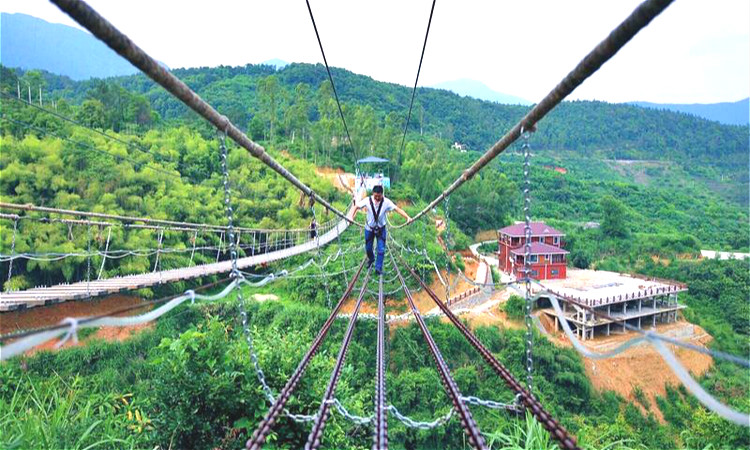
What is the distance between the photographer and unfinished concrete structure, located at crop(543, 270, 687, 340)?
14.7 meters

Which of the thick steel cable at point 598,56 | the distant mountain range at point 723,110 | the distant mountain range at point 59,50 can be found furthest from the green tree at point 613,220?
the distant mountain range at point 723,110

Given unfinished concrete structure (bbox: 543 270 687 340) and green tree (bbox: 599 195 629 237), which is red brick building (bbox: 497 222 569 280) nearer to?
unfinished concrete structure (bbox: 543 270 687 340)

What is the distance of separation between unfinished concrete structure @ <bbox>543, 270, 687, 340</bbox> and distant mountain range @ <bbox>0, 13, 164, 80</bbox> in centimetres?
9080

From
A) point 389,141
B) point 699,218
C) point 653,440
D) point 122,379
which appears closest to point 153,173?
point 122,379

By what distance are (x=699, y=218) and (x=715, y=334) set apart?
1935cm

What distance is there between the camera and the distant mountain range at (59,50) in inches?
3440

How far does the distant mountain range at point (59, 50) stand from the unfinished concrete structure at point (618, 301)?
90.8 meters

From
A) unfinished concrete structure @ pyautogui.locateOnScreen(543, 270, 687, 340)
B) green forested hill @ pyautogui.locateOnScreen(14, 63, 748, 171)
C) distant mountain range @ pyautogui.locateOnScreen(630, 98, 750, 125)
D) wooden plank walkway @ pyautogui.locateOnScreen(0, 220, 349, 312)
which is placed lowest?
unfinished concrete structure @ pyautogui.locateOnScreen(543, 270, 687, 340)

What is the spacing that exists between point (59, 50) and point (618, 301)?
122346 mm

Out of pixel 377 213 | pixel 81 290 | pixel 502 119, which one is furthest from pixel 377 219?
pixel 502 119

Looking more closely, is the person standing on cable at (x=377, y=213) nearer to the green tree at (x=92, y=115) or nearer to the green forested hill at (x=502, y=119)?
the green tree at (x=92, y=115)

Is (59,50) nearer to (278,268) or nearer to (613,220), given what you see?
(278,268)

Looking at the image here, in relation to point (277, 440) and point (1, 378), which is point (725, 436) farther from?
point (1, 378)

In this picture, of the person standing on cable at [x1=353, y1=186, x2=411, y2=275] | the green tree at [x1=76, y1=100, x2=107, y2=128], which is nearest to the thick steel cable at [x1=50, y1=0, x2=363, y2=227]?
the person standing on cable at [x1=353, y1=186, x2=411, y2=275]
